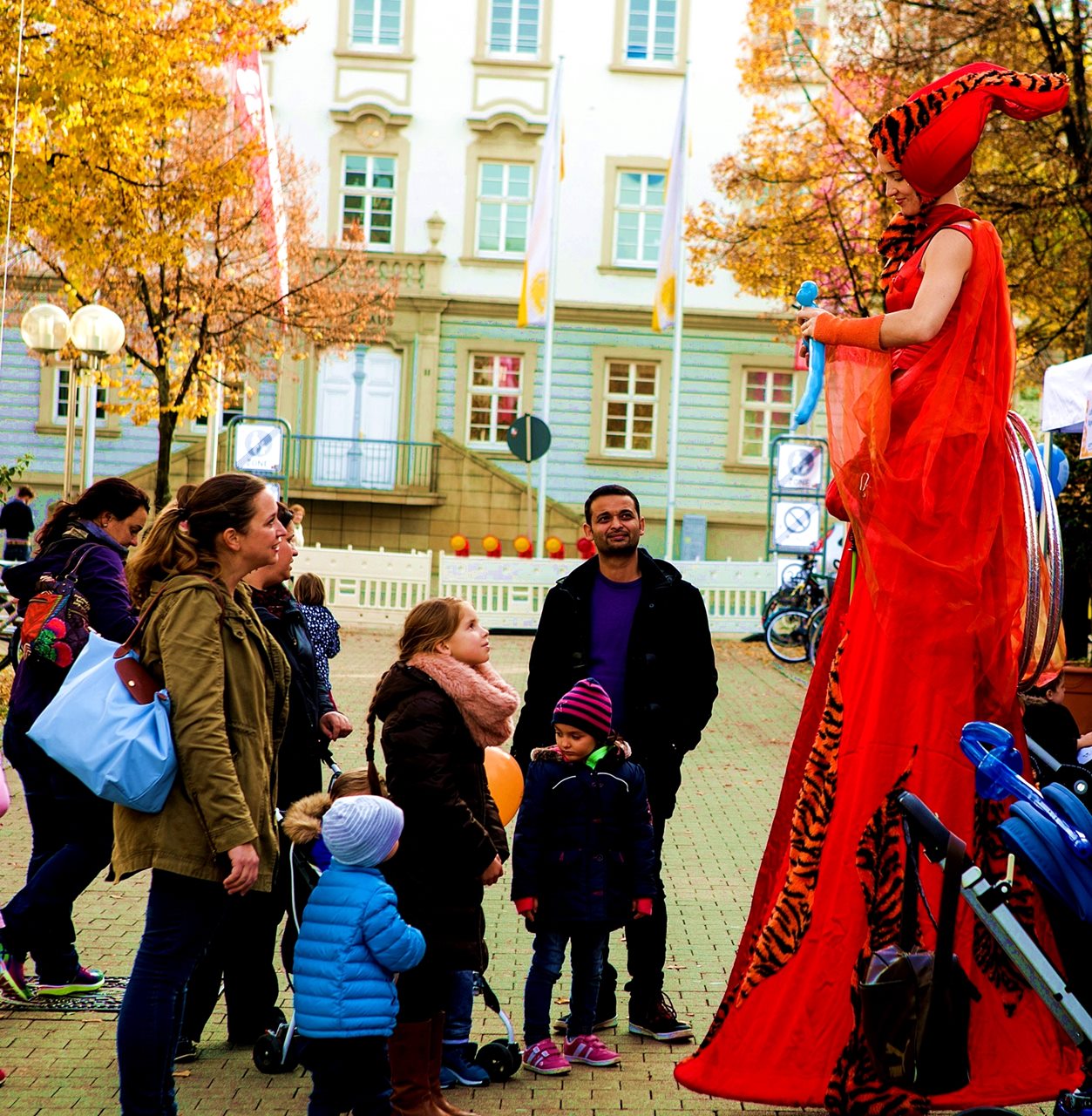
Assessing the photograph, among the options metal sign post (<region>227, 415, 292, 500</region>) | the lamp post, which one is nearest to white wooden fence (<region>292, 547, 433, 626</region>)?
metal sign post (<region>227, 415, 292, 500</region>)

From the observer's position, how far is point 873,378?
177 inches

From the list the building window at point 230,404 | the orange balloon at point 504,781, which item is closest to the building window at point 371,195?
the building window at point 230,404

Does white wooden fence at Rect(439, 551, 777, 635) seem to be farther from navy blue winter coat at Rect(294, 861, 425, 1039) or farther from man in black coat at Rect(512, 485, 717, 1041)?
navy blue winter coat at Rect(294, 861, 425, 1039)

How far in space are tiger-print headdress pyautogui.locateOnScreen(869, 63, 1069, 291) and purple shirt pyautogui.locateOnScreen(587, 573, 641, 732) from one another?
1651 millimetres

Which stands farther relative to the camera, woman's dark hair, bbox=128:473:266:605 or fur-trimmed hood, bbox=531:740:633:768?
fur-trimmed hood, bbox=531:740:633:768

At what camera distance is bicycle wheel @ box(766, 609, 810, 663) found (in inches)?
818

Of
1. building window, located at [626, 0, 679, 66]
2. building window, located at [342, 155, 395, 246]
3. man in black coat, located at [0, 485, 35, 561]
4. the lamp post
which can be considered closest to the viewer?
the lamp post

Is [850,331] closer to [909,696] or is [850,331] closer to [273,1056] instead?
[909,696]

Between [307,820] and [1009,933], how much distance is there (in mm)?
1777

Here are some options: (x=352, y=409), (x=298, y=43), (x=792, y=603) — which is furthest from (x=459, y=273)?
(x=792, y=603)

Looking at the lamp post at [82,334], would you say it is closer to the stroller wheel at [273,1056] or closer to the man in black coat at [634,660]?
the man in black coat at [634,660]

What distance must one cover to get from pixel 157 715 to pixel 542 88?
3365cm

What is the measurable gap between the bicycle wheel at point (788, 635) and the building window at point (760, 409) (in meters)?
15.2

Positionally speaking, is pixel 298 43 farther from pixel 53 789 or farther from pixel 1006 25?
pixel 53 789
